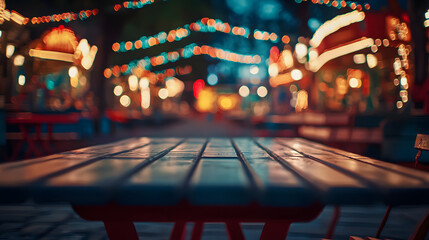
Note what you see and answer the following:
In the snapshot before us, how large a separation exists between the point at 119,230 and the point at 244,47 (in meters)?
14.8

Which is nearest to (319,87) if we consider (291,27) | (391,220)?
(291,27)

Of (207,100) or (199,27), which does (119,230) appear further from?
(207,100)

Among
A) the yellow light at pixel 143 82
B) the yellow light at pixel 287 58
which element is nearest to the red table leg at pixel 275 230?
the yellow light at pixel 287 58

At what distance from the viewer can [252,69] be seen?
28.0 meters

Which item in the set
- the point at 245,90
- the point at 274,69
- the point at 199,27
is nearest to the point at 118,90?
the point at 274,69

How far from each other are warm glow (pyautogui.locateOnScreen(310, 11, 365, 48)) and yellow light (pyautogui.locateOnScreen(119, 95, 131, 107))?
21993 millimetres

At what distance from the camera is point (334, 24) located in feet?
30.9

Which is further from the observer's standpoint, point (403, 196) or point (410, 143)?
point (410, 143)

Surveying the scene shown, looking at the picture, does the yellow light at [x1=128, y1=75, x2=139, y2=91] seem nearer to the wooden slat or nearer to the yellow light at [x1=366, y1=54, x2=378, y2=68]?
the yellow light at [x1=366, y1=54, x2=378, y2=68]

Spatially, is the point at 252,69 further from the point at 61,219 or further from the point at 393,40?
the point at 61,219

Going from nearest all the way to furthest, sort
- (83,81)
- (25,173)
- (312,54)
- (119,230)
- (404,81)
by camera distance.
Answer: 1. (25,173)
2. (119,230)
3. (404,81)
4. (312,54)
5. (83,81)

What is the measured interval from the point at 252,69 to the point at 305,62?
15.4 meters

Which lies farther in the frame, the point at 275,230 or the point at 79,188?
the point at 275,230

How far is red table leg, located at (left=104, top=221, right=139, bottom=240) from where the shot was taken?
1047 mm
